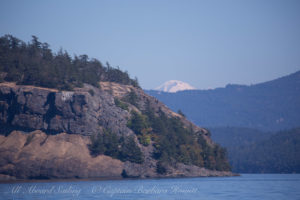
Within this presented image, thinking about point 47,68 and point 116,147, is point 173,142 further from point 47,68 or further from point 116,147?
point 47,68

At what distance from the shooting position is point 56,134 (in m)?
101

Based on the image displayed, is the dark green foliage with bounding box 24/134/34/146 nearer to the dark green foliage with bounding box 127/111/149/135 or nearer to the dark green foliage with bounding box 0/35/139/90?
the dark green foliage with bounding box 0/35/139/90

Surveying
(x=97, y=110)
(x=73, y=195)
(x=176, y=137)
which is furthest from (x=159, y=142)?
(x=73, y=195)

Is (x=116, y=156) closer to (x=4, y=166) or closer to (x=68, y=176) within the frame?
(x=68, y=176)

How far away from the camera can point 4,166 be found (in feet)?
301

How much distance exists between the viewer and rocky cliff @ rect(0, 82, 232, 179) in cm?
9431

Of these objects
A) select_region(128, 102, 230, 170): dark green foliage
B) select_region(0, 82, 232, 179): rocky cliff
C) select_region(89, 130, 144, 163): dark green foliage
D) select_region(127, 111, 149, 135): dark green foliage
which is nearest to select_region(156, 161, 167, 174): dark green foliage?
select_region(128, 102, 230, 170): dark green foliage

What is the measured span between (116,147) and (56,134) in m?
15.1

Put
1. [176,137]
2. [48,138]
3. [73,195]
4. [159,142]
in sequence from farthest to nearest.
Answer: [176,137] → [159,142] → [48,138] → [73,195]

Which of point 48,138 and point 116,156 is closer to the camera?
point 48,138

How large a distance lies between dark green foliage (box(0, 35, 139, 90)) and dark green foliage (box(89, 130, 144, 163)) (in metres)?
15.3

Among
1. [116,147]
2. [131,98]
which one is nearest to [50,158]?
[116,147]

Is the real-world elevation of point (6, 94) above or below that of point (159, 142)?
above

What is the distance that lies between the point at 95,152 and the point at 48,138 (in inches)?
460
